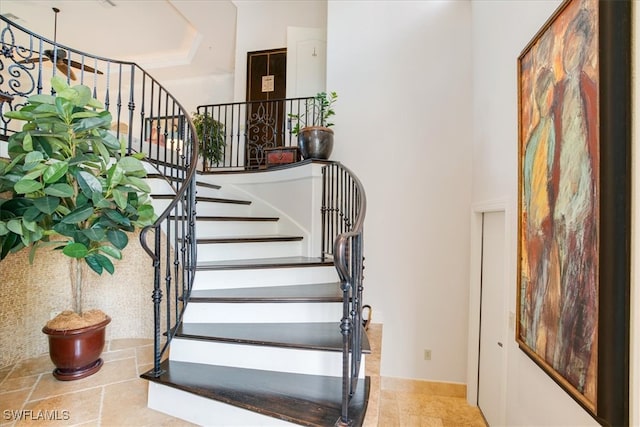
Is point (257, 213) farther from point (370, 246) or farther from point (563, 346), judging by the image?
point (563, 346)

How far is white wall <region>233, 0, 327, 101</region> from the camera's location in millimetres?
5109

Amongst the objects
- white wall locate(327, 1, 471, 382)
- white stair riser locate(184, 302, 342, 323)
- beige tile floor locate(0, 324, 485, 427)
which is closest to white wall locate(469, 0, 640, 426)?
white wall locate(327, 1, 471, 382)

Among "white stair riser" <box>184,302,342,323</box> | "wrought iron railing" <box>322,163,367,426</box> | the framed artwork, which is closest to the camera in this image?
the framed artwork

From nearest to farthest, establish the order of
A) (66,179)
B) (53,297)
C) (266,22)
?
(66,179), (53,297), (266,22)

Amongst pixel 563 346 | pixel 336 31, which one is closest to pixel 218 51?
pixel 336 31

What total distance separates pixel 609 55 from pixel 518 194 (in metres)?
1.06

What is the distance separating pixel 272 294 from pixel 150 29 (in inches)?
242

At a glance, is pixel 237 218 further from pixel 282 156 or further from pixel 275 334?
pixel 275 334

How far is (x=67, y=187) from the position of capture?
161 centimetres

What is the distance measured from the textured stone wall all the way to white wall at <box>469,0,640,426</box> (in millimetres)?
3081

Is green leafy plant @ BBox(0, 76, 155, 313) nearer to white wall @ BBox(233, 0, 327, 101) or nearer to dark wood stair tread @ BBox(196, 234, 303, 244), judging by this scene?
dark wood stair tread @ BBox(196, 234, 303, 244)

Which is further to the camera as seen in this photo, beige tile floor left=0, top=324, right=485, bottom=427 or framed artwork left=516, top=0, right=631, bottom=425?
beige tile floor left=0, top=324, right=485, bottom=427

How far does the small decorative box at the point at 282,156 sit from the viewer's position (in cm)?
363

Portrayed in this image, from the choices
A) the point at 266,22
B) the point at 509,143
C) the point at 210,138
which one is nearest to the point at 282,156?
the point at 210,138
